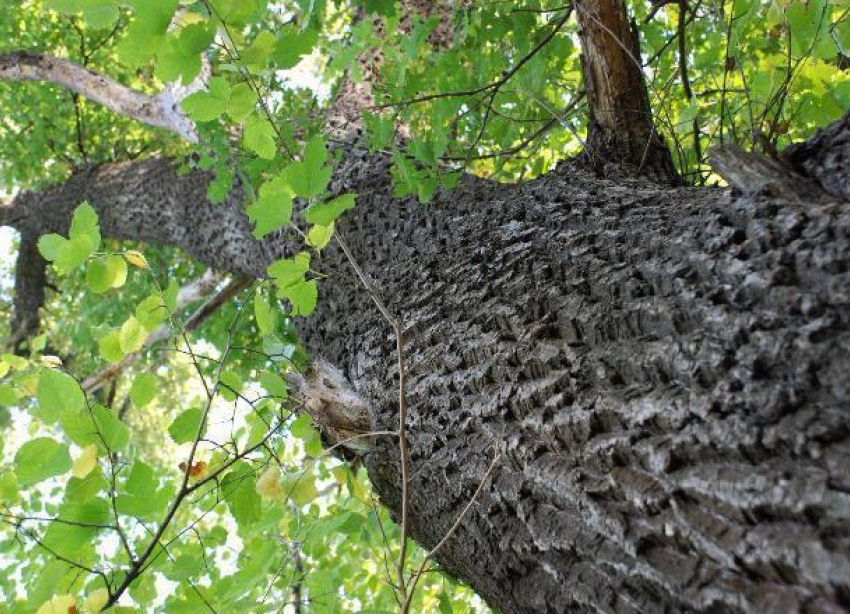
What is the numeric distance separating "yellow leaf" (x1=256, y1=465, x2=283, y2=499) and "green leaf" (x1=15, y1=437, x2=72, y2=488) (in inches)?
14.2

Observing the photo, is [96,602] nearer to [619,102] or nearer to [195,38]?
[195,38]

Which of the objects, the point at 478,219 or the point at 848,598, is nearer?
the point at 848,598

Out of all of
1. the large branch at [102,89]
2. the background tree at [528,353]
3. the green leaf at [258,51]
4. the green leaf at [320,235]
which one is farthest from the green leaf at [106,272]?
the large branch at [102,89]

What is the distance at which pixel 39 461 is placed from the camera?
1100 millimetres

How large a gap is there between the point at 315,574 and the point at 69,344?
5328mm

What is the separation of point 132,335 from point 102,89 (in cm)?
303

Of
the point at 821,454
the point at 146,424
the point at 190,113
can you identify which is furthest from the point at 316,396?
the point at 146,424

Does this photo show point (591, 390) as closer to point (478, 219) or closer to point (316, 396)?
point (478, 219)

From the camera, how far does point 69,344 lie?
6.27 metres

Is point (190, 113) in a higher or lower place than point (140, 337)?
higher

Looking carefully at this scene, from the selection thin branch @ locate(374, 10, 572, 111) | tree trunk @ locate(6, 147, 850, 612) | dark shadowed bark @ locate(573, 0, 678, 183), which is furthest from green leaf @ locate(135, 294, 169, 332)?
dark shadowed bark @ locate(573, 0, 678, 183)

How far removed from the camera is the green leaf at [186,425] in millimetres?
1190

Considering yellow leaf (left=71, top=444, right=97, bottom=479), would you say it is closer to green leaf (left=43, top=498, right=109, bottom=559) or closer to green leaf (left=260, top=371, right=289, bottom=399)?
green leaf (left=43, top=498, right=109, bottom=559)

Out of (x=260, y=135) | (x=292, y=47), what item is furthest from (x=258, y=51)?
(x=260, y=135)
